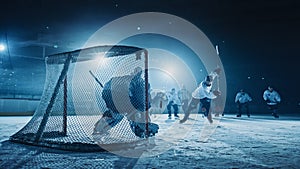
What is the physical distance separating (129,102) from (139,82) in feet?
1.73

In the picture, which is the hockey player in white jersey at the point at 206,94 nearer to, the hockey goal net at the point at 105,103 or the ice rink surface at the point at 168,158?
the hockey goal net at the point at 105,103

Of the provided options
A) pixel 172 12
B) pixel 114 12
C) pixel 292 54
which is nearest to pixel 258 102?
pixel 292 54

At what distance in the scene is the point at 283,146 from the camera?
191 inches

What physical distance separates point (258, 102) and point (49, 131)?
68.0 feet

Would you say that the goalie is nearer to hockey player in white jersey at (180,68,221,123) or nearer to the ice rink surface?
the ice rink surface

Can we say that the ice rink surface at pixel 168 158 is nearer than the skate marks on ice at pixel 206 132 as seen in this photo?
Yes

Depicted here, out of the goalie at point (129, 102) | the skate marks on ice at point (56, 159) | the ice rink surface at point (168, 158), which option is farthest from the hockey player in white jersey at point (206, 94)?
the skate marks on ice at point (56, 159)

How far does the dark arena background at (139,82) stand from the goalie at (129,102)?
2cm

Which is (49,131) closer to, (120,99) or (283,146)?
(120,99)

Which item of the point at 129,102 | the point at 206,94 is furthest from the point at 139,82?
the point at 206,94

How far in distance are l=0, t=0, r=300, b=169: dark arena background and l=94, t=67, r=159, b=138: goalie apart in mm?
23

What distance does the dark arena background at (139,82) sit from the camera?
4.32 m

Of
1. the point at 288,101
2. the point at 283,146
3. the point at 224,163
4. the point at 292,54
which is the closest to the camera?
the point at 224,163

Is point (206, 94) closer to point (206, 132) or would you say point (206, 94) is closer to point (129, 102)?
point (206, 132)
